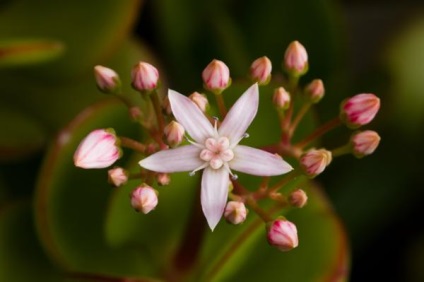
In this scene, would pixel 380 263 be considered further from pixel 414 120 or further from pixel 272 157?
pixel 272 157

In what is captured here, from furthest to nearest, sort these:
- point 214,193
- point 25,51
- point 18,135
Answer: point 18,135
point 25,51
point 214,193

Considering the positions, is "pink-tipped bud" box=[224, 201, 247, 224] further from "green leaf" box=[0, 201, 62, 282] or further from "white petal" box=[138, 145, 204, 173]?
"green leaf" box=[0, 201, 62, 282]

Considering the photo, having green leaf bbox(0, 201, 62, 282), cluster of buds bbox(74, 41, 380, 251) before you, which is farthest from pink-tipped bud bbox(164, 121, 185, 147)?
green leaf bbox(0, 201, 62, 282)

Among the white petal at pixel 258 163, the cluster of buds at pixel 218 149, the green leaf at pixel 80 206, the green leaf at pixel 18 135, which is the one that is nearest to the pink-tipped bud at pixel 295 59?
the cluster of buds at pixel 218 149

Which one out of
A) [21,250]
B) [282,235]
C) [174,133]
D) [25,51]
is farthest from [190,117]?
[21,250]

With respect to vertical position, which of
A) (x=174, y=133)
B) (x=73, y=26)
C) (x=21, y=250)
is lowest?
(x=21, y=250)

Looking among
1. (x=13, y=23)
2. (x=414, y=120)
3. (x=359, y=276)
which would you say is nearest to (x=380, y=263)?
(x=359, y=276)

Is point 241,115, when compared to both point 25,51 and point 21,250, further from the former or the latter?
point 21,250
